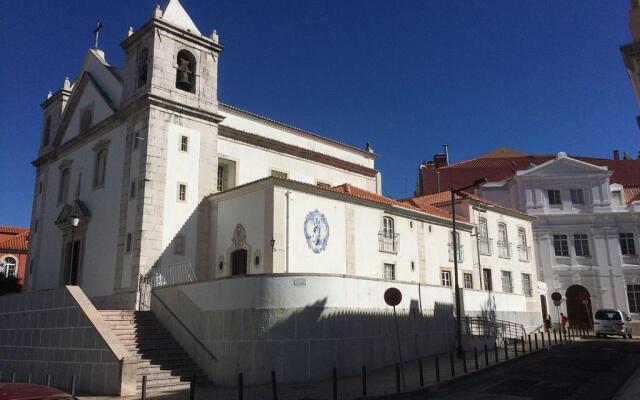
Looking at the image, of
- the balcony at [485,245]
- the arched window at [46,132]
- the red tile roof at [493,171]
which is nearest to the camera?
the balcony at [485,245]

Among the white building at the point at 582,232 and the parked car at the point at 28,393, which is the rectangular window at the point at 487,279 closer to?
the white building at the point at 582,232

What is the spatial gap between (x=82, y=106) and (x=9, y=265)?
25.8 metres

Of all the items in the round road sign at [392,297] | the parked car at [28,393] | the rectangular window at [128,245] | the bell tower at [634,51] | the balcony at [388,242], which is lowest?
the parked car at [28,393]

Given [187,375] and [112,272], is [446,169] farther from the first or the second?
[187,375]

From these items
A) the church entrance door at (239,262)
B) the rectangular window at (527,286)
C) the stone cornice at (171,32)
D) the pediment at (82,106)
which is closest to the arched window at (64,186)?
the pediment at (82,106)

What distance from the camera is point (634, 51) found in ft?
43.9

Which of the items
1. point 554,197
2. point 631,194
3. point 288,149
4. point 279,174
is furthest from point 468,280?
point 631,194

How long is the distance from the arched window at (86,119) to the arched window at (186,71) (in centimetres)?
638

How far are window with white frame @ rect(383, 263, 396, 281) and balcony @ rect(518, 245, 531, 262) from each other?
41.8ft

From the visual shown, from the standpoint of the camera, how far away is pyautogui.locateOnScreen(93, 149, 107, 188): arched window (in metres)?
25.4

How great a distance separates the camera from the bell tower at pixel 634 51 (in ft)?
43.9

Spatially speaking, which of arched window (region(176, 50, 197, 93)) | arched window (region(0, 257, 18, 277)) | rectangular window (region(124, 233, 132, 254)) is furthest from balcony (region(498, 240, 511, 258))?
arched window (region(0, 257, 18, 277))

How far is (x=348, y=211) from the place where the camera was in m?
23.7

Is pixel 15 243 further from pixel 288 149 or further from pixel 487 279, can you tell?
pixel 487 279
